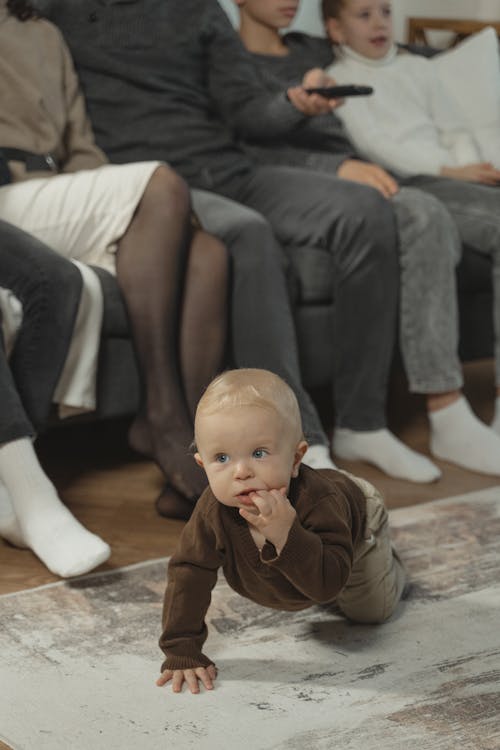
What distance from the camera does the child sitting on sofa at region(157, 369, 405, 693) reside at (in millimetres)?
1176

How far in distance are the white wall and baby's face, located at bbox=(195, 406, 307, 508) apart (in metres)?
1.99

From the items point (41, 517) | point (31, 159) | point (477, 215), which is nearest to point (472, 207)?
point (477, 215)

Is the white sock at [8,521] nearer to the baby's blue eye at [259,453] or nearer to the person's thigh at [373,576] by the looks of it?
the person's thigh at [373,576]

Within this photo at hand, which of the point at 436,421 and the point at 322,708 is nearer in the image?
the point at 322,708

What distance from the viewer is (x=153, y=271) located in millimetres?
1895

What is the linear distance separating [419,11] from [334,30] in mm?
814

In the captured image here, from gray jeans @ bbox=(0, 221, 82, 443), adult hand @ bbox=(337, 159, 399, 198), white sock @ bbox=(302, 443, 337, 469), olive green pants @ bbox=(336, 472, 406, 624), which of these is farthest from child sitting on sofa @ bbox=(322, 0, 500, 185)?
olive green pants @ bbox=(336, 472, 406, 624)

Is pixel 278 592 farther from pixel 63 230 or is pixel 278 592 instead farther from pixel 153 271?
pixel 63 230

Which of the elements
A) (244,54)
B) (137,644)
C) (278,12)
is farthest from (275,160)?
(137,644)

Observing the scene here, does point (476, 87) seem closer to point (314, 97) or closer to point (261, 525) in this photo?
point (314, 97)

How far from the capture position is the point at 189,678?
1.29 metres

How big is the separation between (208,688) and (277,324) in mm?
867

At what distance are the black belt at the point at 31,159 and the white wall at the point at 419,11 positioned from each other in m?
0.99

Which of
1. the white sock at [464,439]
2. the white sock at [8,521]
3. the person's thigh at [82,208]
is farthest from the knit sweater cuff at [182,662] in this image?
the white sock at [464,439]
